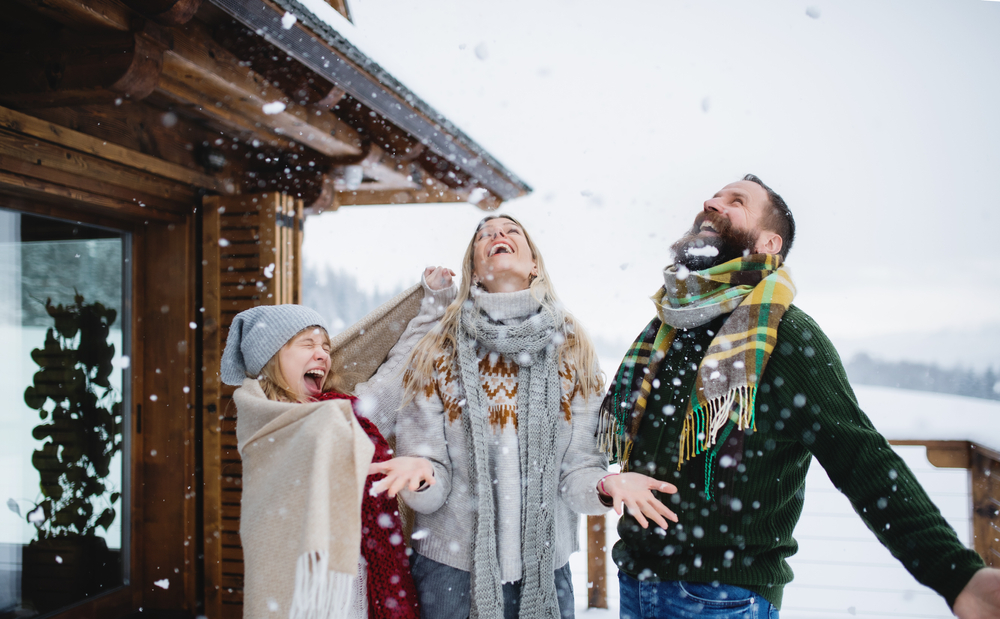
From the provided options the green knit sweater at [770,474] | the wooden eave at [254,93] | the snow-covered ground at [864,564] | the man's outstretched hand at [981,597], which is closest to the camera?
the man's outstretched hand at [981,597]

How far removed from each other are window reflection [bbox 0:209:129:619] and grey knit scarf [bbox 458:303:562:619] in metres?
2.31

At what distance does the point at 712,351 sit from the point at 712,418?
0.16 m

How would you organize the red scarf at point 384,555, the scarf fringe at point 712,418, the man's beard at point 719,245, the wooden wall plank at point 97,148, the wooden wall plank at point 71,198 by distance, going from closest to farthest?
1. the scarf fringe at point 712,418
2. the man's beard at point 719,245
3. the red scarf at point 384,555
4. the wooden wall plank at point 97,148
5. the wooden wall plank at point 71,198

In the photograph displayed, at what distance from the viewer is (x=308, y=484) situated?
126 cm

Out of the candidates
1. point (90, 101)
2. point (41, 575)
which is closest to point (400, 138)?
point (90, 101)

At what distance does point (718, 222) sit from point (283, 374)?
1345 mm

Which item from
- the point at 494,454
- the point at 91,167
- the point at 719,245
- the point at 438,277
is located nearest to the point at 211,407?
the point at 91,167

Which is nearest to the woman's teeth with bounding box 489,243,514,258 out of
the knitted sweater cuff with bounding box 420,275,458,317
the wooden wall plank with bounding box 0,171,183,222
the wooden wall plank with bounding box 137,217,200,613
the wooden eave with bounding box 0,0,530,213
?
the knitted sweater cuff with bounding box 420,275,458,317

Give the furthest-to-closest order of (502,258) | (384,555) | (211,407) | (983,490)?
(211,407)
(983,490)
(502,258)
(384,555)

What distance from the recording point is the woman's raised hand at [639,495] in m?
1.21

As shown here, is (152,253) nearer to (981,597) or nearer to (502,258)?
(502,258)

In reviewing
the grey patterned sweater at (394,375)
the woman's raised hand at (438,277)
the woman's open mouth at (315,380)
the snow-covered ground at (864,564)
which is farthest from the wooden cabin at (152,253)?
the snow-covered ground at (864,564)

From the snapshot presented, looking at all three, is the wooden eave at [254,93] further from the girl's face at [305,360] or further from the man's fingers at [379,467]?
the man's fingers at [379,467]

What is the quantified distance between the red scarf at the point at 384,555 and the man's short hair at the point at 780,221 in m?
1.31
